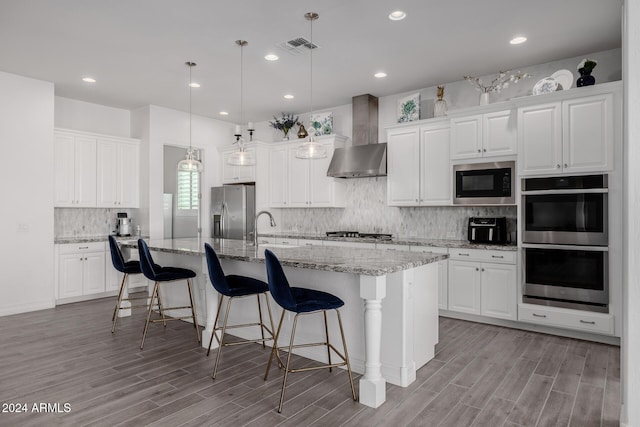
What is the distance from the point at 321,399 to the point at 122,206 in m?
4.88

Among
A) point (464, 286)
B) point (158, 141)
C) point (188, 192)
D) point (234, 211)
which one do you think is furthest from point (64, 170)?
point (464, 286)

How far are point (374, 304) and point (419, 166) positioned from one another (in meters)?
2.93

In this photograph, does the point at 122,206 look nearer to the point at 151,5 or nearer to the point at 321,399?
the point at 151,5

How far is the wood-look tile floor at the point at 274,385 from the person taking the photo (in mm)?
2365

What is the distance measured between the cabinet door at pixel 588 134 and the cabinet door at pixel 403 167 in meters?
1.65

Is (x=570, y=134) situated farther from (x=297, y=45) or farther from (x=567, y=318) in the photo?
(x=297, y=45)

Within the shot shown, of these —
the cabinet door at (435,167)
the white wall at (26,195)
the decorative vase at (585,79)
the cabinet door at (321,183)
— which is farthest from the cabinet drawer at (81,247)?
the decorative vase at (585,79)

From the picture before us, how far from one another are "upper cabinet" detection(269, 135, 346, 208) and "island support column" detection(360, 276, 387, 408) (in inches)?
141

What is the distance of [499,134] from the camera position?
4.34 metres

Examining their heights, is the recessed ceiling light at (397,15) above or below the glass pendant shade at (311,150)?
above

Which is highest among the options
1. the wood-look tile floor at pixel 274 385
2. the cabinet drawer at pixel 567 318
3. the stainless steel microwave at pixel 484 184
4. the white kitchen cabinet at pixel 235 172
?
the white kitchen cabinet at pixel 235 172

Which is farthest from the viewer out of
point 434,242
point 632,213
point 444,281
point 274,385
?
point 434,242

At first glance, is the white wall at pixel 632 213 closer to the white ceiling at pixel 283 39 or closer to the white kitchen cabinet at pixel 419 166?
the white ceiling at pixel 283 39

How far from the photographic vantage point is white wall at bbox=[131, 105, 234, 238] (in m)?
6.19
